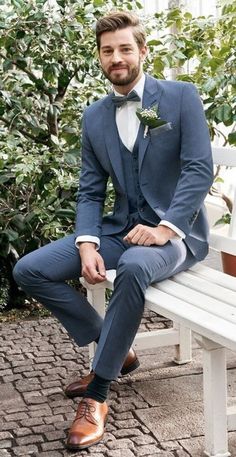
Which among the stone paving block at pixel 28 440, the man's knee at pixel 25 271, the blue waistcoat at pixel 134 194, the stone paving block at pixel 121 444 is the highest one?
the blue waistcoat at pixel 134 194

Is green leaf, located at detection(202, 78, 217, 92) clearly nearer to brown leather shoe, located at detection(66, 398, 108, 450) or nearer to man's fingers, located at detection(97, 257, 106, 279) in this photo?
man's fingers, located at detection(97, 257, 106, 279)

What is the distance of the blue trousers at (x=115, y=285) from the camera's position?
11.8ft

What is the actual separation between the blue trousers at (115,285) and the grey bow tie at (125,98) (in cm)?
57

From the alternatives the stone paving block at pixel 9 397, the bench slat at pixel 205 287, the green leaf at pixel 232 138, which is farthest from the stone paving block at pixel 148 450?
the green leaf at pixel 232 138

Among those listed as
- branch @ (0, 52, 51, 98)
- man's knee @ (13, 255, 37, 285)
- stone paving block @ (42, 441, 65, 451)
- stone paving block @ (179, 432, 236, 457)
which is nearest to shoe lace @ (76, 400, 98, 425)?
stone paving block @ (42, 441, 65, 451)

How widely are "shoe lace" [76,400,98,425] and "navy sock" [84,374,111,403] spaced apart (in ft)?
0.13

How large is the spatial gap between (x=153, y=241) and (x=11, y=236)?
146 centimetres

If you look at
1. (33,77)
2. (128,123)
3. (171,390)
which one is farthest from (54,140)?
(171,390)

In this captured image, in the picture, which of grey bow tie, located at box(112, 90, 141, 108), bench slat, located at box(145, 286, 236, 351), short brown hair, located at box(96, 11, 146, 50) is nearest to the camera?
bench slat, located at box(145, 286, 236, 351)

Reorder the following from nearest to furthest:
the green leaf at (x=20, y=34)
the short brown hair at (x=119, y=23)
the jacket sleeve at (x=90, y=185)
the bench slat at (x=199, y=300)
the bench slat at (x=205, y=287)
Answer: the bench slat at (x=199, y=300) < the bench slat at (x=205, y=287) < the short brown hair at (x=119, y=23) < the jacket sleeve at (x=90, y=185) < the green leaf at (x=20, y=34)

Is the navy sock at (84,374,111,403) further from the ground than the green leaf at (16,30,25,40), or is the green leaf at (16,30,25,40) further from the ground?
the green leaf at (16,30,25,40)

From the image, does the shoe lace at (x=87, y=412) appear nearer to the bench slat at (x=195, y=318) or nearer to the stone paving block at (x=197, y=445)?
the stone paving block at (x=197, y=445)

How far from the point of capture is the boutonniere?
153 inches

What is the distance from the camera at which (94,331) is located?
3980mm
